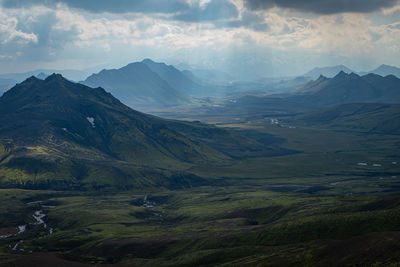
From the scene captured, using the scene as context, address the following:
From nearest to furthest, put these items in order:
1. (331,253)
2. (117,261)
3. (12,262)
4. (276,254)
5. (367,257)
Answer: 1. (367,257)
2. (331,253)
3. (276,254)
4. (12,262)
5. (117,261)

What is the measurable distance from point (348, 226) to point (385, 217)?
1585 cm

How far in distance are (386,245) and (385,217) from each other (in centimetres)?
4569

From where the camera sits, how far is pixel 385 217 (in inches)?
6924

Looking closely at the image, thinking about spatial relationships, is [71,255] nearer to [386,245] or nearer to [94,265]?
[94,265]

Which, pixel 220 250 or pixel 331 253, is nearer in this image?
pixel 331 253

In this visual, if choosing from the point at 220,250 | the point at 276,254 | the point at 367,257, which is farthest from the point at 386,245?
the point at 220,250

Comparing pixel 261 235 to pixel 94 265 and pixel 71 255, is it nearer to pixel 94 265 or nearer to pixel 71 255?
pixel 94 265

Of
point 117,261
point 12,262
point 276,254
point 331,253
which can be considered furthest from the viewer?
point 117,261

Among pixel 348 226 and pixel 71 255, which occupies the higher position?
pixel 348 226

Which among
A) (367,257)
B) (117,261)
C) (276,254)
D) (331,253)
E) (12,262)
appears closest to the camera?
(367,257)

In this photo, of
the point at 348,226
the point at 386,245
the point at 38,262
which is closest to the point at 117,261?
the point at 38,262

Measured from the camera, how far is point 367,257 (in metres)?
131

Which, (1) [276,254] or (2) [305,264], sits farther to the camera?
(1) [276,254]

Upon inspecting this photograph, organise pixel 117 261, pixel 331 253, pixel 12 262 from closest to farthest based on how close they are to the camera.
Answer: pixel 331 253 → pixel 12 262 → pixel 117 261
